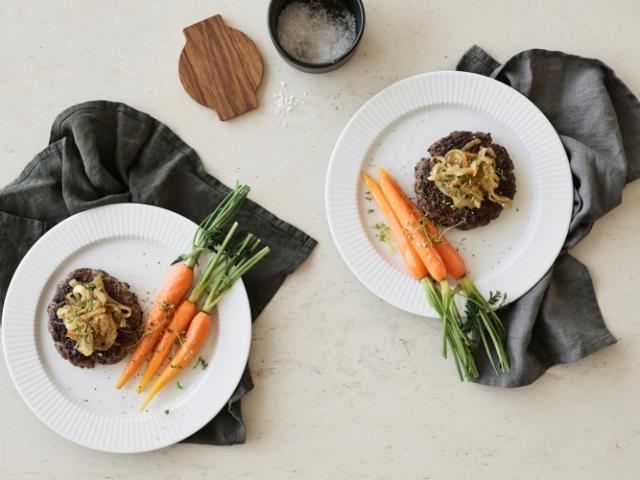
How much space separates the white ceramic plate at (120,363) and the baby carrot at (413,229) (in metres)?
0.61

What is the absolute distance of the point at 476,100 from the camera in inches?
94.0

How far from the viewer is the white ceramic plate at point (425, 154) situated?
7.76 ft

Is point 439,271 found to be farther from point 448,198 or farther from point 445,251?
point 448,198

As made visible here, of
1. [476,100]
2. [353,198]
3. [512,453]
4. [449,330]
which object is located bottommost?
[512,453]

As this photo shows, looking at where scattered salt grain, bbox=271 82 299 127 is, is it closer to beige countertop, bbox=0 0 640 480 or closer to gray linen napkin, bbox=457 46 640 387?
beige countertop, bbox=0 0 640 480

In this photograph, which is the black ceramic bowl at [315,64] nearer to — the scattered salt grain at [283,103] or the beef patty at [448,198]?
the scattered salt grain at [283,103]

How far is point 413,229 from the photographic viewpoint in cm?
234

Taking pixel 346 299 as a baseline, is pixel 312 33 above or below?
above

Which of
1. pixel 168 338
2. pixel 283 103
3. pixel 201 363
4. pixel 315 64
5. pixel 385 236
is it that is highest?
pixel 315 64

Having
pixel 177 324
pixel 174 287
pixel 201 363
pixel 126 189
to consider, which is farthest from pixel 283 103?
pixel 201 363

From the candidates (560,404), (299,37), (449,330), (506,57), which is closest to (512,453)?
(560,404)

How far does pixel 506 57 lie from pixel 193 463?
6.22 feet

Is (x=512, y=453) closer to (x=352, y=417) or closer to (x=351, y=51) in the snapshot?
(x=352, y=417)

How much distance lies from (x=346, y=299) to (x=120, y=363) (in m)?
0.84
